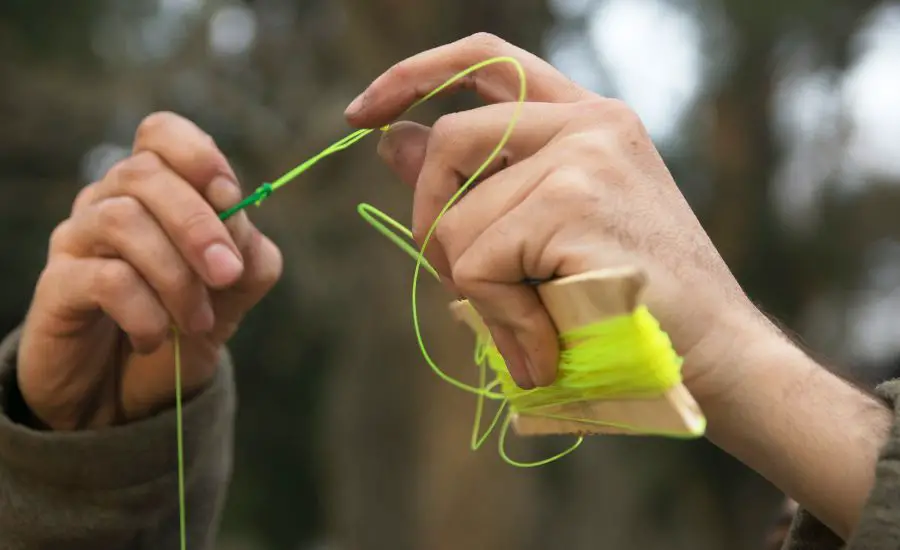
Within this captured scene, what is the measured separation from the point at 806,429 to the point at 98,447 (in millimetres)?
709

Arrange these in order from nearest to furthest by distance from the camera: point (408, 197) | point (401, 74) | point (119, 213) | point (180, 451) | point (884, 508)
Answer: point (884, 508)
point (401, 74)
point (119, 213)
point (180, 451)
point (408, 197)

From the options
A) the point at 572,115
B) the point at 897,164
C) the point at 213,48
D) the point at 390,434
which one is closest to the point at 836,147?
the point at 897,164

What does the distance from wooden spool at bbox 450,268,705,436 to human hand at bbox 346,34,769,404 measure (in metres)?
0.02

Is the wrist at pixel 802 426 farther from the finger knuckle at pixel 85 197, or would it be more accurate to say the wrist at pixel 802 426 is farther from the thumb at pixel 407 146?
the finger knuckle at pixel 85 197

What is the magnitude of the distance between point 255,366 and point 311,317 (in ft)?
1.36

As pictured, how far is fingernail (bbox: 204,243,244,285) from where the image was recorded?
28.5 inches

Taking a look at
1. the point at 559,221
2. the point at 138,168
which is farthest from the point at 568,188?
the point at 138,168

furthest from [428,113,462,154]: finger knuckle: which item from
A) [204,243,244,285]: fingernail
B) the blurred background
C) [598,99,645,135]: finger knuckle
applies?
the blurred background

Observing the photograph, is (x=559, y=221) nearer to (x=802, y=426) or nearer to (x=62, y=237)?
(x=802, y=426)

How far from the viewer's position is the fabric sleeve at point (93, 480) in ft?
2.73

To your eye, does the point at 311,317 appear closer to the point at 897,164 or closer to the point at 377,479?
the point at 377,479

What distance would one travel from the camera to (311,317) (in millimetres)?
2779

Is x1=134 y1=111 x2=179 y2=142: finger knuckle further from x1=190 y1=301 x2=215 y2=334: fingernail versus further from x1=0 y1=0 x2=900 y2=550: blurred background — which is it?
x1=0 y1=0 x2=900 y2=550: blurred background

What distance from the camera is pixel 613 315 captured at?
54 centimetres
